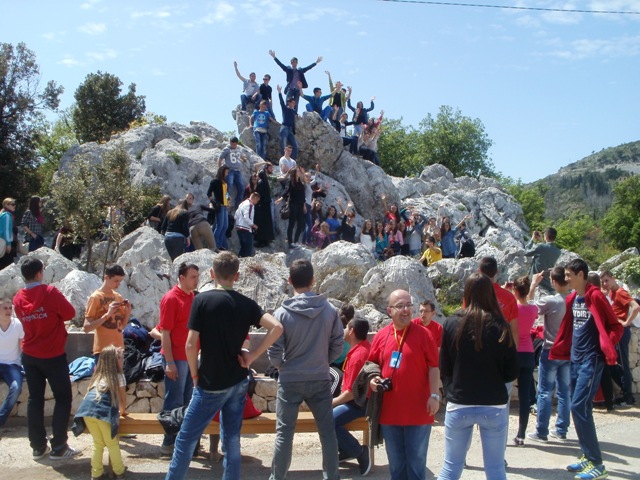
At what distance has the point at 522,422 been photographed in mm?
6898

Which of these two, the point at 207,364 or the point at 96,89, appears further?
the point at 96,89

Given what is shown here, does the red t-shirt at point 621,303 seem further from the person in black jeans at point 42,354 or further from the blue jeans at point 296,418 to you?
the person in black jeans at point 42,354

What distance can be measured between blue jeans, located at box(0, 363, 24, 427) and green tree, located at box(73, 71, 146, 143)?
31737 mm

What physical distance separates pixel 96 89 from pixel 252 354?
117ft

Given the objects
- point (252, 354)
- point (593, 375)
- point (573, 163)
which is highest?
point (573, 163)

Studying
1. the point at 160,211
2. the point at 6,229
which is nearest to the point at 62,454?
the point at 6,229

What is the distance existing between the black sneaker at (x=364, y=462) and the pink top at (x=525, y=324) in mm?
2075

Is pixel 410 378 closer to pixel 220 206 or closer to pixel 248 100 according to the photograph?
pixel 220 206

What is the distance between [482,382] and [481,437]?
38 cm

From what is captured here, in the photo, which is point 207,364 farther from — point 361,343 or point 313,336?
point 361,343

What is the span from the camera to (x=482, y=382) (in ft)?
14.3

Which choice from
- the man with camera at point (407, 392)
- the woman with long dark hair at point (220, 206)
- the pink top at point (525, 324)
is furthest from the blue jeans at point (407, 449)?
the woman with long dark hair at point (220, 206)

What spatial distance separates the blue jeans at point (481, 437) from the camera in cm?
434

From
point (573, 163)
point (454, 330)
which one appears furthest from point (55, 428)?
point (573, 163)
